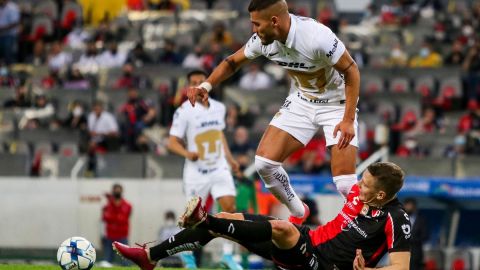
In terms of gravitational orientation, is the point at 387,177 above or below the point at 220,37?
below

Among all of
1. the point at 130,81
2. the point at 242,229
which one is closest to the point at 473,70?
the point at 130,81

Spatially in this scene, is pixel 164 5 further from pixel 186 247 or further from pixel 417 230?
pixel 186 247

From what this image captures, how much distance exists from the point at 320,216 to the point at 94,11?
43.0 feet

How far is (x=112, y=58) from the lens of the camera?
29703 mm

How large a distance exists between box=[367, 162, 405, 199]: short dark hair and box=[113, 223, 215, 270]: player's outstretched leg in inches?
61.9

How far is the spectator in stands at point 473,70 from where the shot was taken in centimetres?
2731

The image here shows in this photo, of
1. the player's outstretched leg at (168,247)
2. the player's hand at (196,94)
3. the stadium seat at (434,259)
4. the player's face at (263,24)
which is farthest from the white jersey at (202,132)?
the stadium seat at (434,259)

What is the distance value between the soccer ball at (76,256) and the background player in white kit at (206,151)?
4.39m

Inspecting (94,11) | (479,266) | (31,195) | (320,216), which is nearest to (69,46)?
(94,11)

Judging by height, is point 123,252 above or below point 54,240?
above

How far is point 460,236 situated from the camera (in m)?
23.6

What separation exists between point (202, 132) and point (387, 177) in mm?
5790

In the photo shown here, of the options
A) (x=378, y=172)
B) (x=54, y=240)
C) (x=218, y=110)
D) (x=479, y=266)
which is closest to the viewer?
(x=378, y=172)

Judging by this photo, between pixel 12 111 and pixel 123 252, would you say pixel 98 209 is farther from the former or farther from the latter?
pixel 123 252
